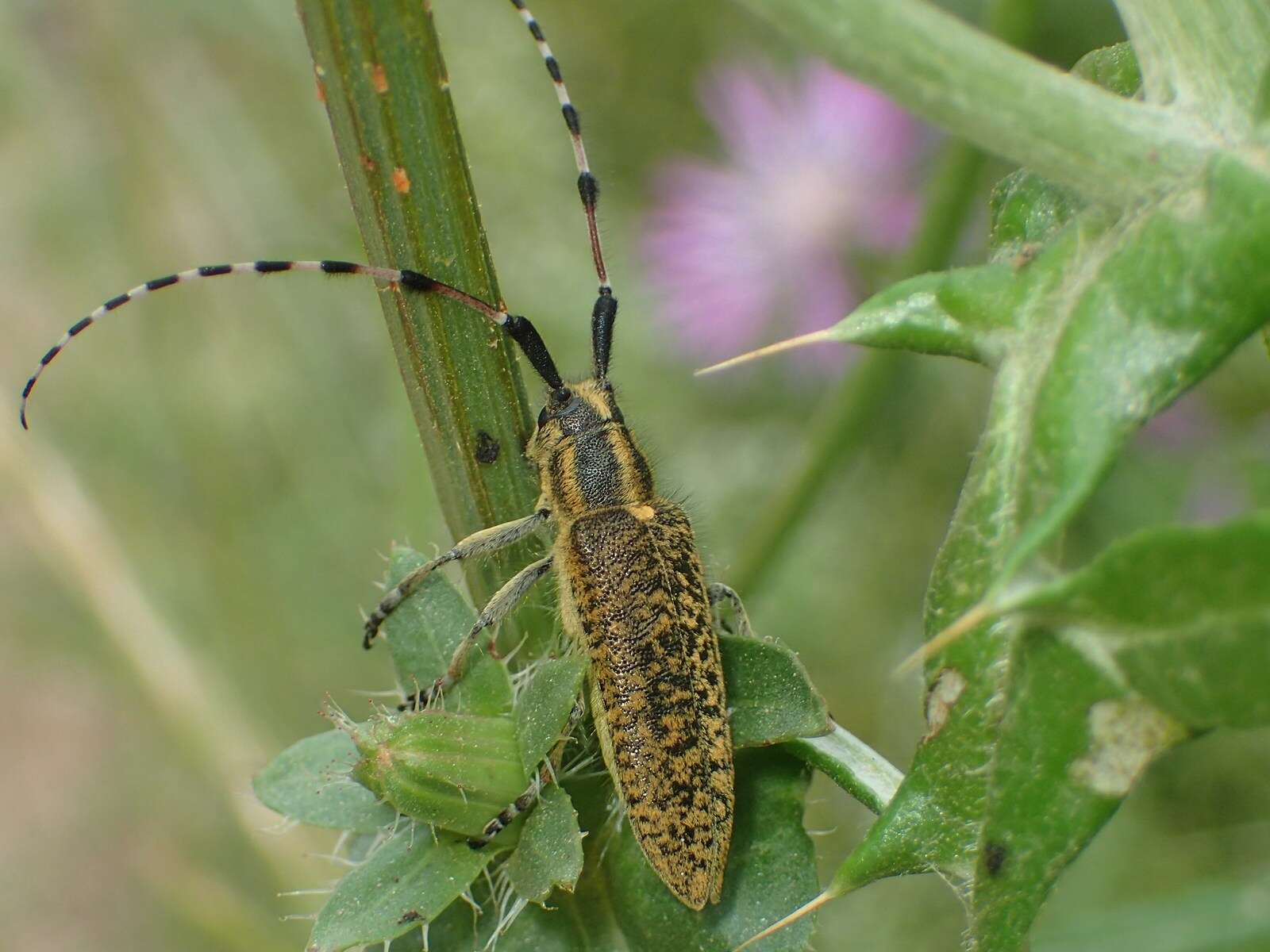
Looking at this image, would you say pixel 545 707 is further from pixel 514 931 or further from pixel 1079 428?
pixel 1079 428

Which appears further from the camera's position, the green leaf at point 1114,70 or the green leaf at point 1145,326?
the green leaf at point 1114,70

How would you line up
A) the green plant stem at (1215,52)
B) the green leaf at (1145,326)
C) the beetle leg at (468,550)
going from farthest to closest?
the beetle leg at (468,550)
the green plant stem at (1215,52)
the green leaf at (1145,326)

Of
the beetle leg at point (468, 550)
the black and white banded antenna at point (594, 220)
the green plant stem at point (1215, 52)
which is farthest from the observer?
the black and white banded antenna at point (594, 220)

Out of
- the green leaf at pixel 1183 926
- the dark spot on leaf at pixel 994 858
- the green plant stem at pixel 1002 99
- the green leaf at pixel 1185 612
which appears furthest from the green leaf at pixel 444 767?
the green leaf at pixel 1183 926

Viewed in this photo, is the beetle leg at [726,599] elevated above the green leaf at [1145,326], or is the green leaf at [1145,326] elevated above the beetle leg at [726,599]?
the beetle leg at [726,599]

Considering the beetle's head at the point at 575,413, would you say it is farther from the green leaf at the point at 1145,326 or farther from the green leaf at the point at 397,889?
the green leaf at the point at 1145,326

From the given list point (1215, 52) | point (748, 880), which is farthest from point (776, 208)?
point (1215, 52)

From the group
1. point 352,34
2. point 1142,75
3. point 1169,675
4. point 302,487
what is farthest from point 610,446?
point 302,487
